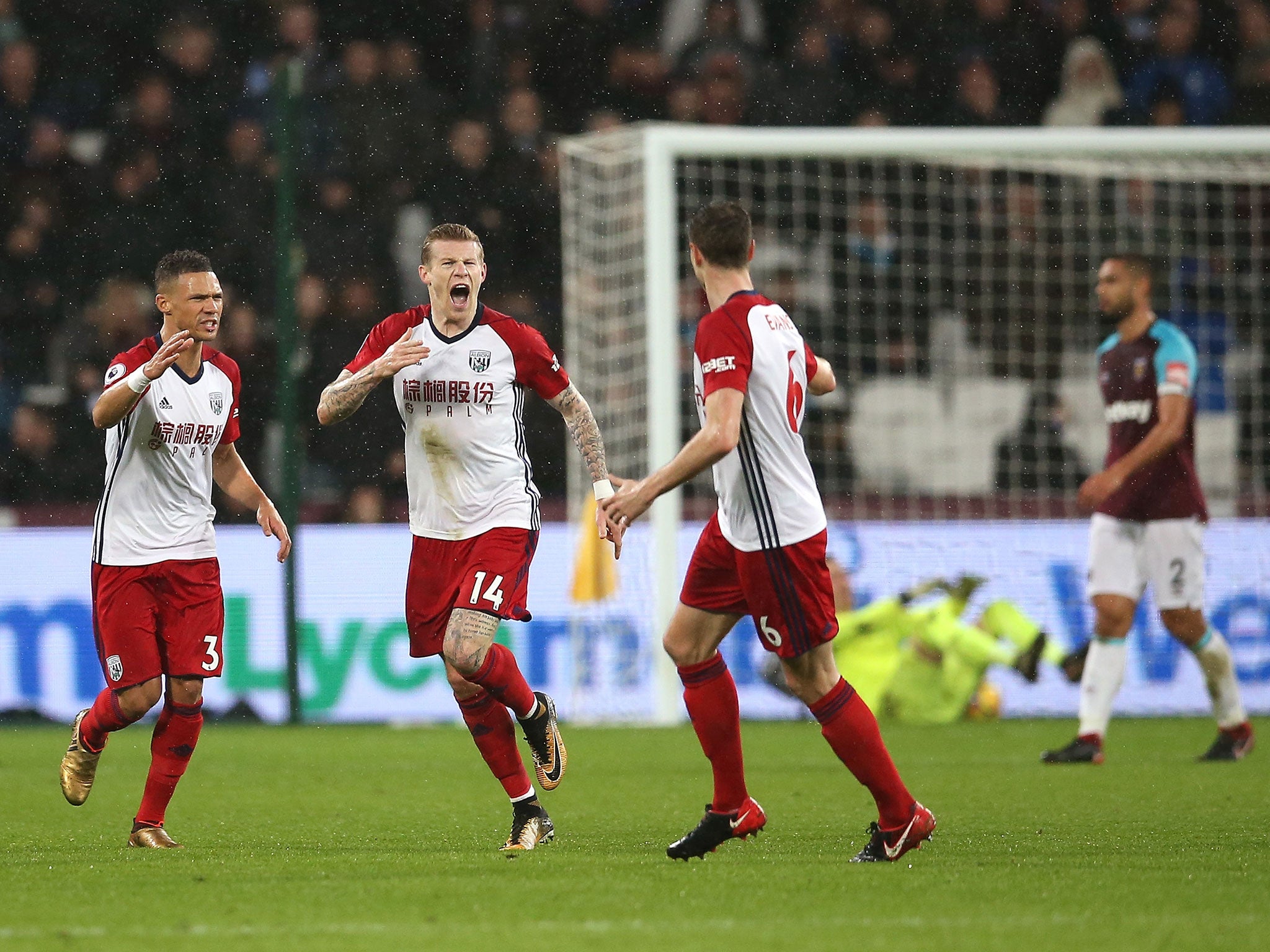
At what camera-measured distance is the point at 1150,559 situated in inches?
355

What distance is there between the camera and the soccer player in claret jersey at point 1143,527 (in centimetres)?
881

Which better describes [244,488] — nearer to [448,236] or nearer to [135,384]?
[135,384]

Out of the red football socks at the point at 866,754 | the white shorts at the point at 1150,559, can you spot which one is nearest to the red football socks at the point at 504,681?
the red football socks at the point at 866,754

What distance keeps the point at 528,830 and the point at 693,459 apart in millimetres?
1513

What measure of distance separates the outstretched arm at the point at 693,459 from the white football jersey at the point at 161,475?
1821 millimetres

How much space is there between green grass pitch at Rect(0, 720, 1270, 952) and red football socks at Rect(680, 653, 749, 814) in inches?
8.2

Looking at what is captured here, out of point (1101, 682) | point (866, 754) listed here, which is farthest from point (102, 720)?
point (1101, 682)

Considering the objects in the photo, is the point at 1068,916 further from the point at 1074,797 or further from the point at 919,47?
the point at 919,47

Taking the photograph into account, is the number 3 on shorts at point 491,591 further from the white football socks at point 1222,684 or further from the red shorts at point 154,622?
the white football socks at point 1222,684

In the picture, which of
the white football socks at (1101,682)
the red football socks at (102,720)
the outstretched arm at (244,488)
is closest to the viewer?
the red football socks at (102,720)

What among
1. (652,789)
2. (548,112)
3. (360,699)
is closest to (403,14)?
(548,112)

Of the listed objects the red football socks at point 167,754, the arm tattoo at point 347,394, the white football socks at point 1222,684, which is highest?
the arm tattoo at point 347,394

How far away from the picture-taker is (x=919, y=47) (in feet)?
50.5

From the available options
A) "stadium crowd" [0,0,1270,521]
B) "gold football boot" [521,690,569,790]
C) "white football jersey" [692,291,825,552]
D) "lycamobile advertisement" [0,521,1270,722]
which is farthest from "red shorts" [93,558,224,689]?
"stadium crowd" [0,0,1270,521]
